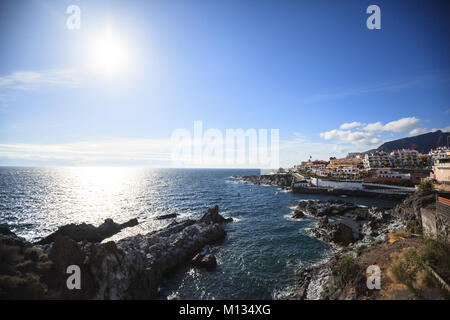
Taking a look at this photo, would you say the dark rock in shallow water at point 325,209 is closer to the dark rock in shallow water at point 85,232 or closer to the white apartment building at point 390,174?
the white apartment building at point 390,174

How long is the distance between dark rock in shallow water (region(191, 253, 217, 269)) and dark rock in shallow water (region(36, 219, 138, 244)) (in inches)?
669

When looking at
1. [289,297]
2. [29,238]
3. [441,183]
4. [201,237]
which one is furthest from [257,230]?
[29,238]

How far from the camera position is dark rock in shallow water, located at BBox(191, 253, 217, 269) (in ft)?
60.5

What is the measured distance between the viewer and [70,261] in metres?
11.2

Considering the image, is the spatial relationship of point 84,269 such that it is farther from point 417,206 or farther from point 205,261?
point 417,206

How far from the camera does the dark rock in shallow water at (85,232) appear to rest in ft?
82.5

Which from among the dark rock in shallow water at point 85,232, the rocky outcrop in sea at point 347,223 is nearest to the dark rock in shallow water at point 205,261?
the rocky outcrop in sea at point 347,223

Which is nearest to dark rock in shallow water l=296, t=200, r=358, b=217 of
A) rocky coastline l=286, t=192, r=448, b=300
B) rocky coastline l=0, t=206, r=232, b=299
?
rocky coastline l=286, t=192, r=448, b=300

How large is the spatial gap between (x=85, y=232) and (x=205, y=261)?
20.1 m

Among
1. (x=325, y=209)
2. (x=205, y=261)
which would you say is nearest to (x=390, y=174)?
(x=325, y=209)

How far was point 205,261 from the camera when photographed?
18.6 meters

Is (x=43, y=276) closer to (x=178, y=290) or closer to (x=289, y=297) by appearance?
(x=178, y=290)

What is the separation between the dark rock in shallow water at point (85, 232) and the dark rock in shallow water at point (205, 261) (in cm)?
1698
